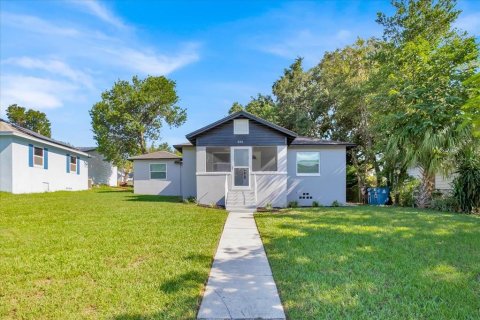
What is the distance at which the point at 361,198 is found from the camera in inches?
705

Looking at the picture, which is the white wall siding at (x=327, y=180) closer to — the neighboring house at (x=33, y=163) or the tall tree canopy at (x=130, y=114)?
the neighboring house at (x=33, y=163)

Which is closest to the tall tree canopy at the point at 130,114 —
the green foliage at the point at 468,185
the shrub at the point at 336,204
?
the shrub at the point at 336,204

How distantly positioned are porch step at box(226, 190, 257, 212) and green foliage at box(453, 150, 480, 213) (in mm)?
8133

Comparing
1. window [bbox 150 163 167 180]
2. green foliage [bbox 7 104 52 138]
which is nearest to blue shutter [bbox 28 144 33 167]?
window [bbox 150 163 167 180]

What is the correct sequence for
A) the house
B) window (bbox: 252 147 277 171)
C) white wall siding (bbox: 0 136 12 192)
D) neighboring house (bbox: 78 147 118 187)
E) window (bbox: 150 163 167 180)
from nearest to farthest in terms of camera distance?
the house → window (bbox: 252 147 277 171) → white wall siding (bbox: 0 136 12 192) → window (bbox: 150 163 167 180) → neighboring house (bbox: 78 147 118 187)

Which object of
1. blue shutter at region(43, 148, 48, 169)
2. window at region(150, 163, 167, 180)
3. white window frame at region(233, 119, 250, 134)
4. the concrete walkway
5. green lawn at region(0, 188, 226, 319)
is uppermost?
white window frame at region(233, 119, 250, 134)

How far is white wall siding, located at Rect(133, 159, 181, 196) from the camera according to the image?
21.5 m

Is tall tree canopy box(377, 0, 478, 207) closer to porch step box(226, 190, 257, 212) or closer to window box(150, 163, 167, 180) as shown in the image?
porch step box(226, 190, 257, 212)

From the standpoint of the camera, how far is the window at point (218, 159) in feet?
46.0

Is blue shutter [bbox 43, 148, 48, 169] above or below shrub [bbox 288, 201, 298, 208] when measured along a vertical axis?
above

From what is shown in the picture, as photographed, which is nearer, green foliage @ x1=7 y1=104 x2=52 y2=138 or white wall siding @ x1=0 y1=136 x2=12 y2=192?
white wall siding @ x1=0 y1=136 x2=12 y2=192

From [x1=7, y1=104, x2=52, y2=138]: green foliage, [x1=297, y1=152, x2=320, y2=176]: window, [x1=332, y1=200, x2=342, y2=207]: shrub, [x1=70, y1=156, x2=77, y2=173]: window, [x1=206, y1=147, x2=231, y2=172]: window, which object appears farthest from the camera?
[x1=7, y1=104, x2=52, y2=138]: green foliage

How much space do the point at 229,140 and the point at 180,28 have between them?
5408 millimetres

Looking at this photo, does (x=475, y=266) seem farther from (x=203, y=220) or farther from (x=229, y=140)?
(x=229, y=140)
